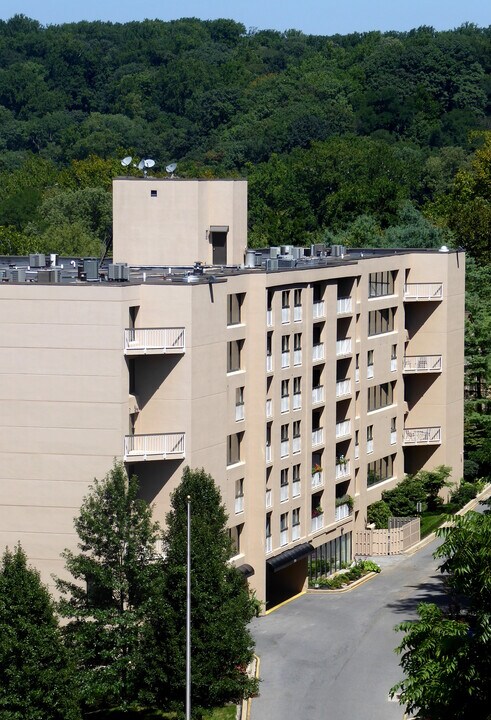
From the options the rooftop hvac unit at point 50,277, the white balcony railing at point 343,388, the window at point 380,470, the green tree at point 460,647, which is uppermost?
the rooftop hvac unit at point 50,277

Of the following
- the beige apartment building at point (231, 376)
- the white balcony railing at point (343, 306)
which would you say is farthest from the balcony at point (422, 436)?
the white balcony railing at point (343, 306)

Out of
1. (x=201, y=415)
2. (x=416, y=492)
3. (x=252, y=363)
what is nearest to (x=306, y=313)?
(x=252, y=363)

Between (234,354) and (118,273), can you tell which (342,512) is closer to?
(234,354)

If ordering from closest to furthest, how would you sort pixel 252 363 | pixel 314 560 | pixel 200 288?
1. pixel 200 288
2. pixel 252 363
3. pixel 314 560

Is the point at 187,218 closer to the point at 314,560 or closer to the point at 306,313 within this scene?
the point at 306,313

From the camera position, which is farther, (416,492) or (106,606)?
(416,492)

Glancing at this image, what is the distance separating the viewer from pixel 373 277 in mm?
84938

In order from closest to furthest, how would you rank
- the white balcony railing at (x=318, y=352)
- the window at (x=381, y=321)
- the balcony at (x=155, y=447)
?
the balcony at (x=155, y=447), the white balcony railing at (x=318, y=352), the window at (x=381, y=321)

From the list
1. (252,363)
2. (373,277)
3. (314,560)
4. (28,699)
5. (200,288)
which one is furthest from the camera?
(373,277)

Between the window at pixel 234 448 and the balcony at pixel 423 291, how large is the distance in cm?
1810

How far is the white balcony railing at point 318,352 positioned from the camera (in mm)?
78406

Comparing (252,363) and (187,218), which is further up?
(187,218)

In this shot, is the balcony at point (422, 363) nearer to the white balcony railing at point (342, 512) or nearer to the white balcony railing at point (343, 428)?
the white balcony railing at point (343, 428)

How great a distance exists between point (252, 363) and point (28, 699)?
21.2m
